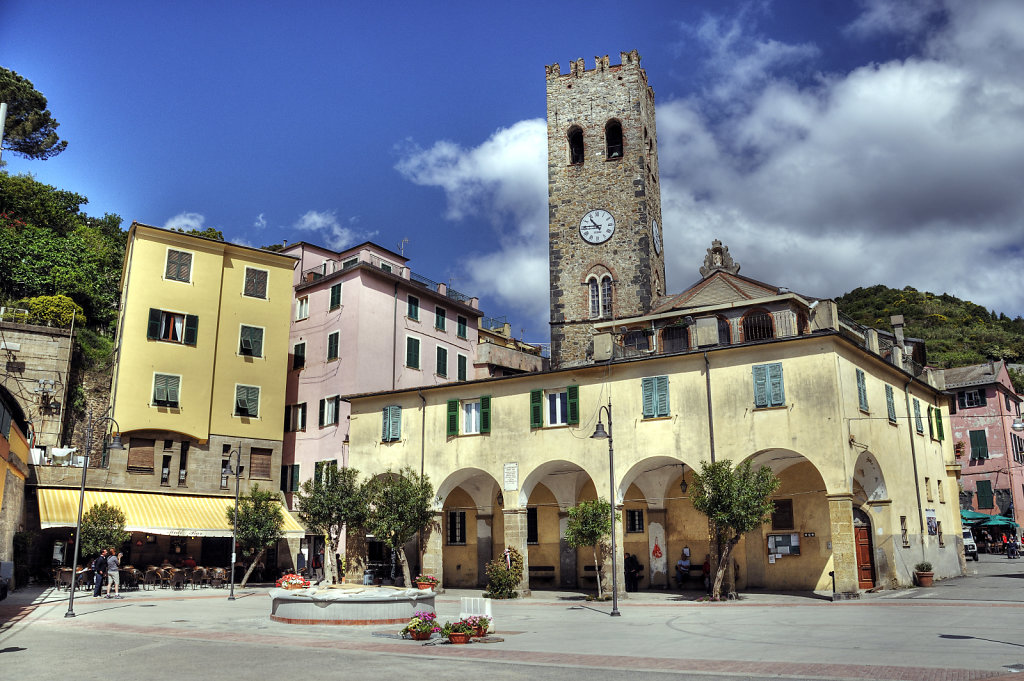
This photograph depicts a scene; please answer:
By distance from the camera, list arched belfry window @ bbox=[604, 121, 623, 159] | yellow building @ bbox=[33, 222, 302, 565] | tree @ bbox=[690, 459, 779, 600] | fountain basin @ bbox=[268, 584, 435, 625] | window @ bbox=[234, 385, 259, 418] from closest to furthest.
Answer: fountain basin @ bbox=[268, 584, 435, 625] < tree @ bbox=[690, 459, 779, 600] < yellow building @ bbox=[33, 222, 302, 565] < window @ bbox=[234, 385, 259, 418] < arched belfry window @ bbox=[604, 121, 623, 159]

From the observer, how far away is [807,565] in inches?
1121

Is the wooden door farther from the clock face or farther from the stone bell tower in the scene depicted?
the clock face

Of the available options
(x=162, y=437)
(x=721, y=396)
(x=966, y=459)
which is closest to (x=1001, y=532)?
(x=966, y=459)

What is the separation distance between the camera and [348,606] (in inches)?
744

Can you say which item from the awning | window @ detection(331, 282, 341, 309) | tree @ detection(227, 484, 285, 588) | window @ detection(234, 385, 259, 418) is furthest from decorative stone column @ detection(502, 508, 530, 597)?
window @ detection(331, 282, 341, 309)

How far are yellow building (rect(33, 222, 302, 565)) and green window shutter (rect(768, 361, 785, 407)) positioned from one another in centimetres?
2241

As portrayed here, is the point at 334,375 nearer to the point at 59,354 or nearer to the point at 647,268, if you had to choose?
the point at 59,354

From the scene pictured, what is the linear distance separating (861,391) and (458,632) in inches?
684

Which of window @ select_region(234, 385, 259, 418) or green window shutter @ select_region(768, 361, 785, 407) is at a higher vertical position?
window @ select_region(234, 385, 259, 418)

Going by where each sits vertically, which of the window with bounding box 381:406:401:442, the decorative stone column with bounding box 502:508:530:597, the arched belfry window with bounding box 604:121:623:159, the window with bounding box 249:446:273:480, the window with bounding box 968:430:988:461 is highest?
the arched belfry window with bounding box 604:121:623:159

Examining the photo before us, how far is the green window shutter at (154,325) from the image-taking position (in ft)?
123

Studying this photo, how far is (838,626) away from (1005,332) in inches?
3498

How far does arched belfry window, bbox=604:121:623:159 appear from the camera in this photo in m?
46.6

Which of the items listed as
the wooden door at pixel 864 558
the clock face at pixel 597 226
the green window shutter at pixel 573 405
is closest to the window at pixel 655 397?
the green window shutter at pixel 573 405
